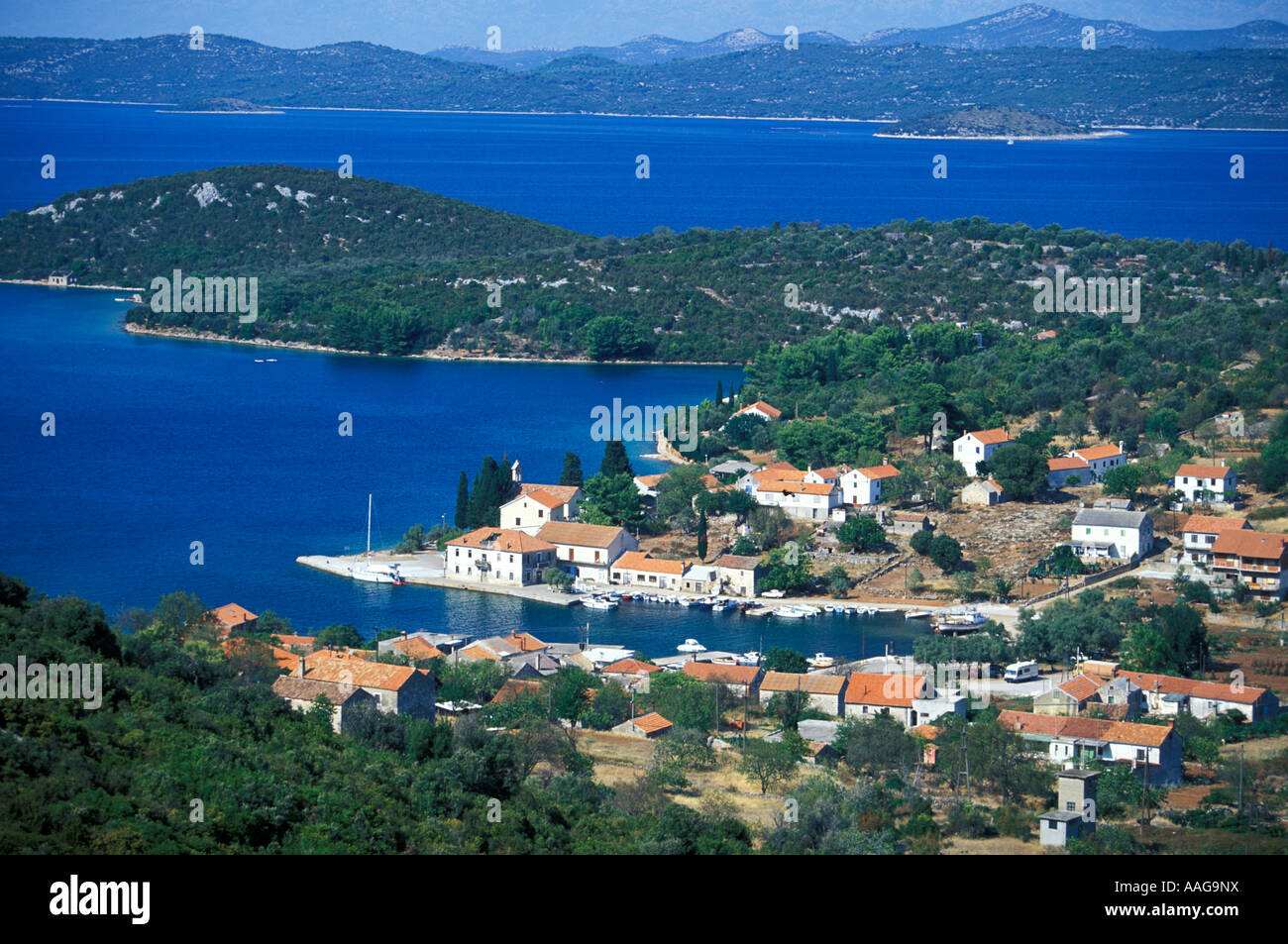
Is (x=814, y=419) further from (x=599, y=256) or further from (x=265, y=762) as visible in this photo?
(x=599, y=256)

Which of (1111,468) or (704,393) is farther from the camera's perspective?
(704,393)

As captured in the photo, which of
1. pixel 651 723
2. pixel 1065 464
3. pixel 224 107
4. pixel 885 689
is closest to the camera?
pixel 651 723

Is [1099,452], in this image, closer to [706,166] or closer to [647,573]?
[647,573]

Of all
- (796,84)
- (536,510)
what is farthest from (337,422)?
(796,84)

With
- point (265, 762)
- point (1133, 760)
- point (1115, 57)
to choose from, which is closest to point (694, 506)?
point (1133, 760)

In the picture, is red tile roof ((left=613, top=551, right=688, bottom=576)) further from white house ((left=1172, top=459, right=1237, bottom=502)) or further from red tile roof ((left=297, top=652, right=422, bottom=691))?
white house ((left=1172, top=459, right=1237, bottom=502))
